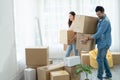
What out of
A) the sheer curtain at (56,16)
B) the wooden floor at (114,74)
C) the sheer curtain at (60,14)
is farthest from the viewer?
the sheer curtain at (60,14)

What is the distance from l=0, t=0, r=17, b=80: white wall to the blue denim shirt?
152 centimetres

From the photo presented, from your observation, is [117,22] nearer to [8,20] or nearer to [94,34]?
[94,34]

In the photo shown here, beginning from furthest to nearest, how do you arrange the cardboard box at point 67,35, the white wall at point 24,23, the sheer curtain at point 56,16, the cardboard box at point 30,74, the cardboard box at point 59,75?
the sheer curtain at point 56,16, the cardboard box at point 67,35, the white wall at point 24,23, the cardboard box at point 30,74, the cardboard box at point 59,75

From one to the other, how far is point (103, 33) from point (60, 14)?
2.68m

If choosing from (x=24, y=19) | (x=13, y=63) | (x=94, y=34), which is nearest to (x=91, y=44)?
(x=94, y=34)

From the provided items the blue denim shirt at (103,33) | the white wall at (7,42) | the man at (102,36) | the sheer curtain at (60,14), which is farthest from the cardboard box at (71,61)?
the sheer curtain at (60,14)

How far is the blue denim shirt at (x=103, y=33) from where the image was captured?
392 cm

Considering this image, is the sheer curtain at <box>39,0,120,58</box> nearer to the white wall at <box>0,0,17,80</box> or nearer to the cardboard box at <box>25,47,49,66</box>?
the cardboard box at <box>25,47,49,66</box>

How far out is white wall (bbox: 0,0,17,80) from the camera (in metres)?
3.52

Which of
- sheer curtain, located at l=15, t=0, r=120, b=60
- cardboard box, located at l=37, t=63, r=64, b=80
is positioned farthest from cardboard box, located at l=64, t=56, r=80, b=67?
sheer curtain, located at l=15, t=0, r=120, b=60

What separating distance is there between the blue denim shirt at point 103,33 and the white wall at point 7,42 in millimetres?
1525

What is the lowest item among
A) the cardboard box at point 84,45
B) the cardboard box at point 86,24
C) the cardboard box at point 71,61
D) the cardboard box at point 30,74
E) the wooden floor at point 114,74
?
the wooden floor at point 114,74

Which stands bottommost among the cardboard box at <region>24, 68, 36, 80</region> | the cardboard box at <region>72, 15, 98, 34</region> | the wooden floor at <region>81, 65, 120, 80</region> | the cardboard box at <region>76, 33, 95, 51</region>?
the wooden floor at <region>81, 65, 120, 80</region>

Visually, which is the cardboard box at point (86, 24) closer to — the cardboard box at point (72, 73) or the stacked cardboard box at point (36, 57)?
the cardboard box at point (72, 73)
